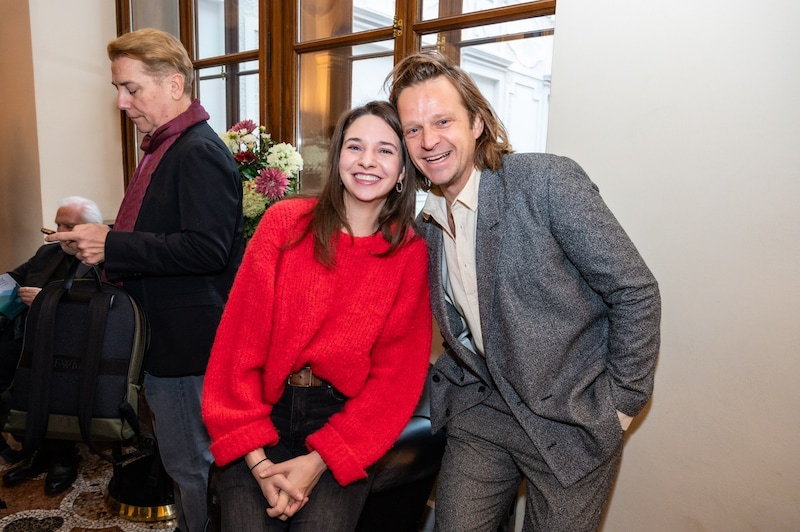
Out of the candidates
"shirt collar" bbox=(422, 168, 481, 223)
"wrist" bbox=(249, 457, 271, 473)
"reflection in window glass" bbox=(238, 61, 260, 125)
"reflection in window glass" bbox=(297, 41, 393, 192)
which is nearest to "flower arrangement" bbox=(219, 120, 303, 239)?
"reflection in window glass" bbox=(297, 41, 393, 192)

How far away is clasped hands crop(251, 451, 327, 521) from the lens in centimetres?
135

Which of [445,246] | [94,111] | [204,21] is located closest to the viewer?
[445,246]

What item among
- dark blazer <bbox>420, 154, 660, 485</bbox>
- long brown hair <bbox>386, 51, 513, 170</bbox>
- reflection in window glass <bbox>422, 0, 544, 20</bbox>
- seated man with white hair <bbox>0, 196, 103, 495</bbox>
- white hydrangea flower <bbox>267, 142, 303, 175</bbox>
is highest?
reflection in window glass <bbox>422, 0, 544, 20</bbox>

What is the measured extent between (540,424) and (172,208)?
1204 mm

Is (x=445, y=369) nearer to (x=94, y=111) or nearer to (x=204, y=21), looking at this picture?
(x=204, y=21)

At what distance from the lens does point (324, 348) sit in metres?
1.43

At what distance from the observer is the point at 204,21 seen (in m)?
3.21

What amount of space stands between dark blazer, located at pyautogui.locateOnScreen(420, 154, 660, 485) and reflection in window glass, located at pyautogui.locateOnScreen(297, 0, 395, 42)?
134cm

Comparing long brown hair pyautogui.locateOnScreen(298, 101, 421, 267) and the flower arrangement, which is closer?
long brown hair pyautogui.locateOnScreen(298, 101, 421, 267)

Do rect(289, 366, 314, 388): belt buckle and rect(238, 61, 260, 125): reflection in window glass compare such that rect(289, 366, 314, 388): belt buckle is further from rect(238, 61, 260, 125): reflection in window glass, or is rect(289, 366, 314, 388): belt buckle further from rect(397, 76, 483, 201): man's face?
rect(238, 61, 260, 125): reflection in window glass

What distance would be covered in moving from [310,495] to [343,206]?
713 millimetres

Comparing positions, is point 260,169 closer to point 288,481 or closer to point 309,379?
point 309,379

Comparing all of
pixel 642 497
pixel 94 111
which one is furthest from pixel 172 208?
pixel 94 111

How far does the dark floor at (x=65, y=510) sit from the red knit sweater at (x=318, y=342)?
1.16 metres
